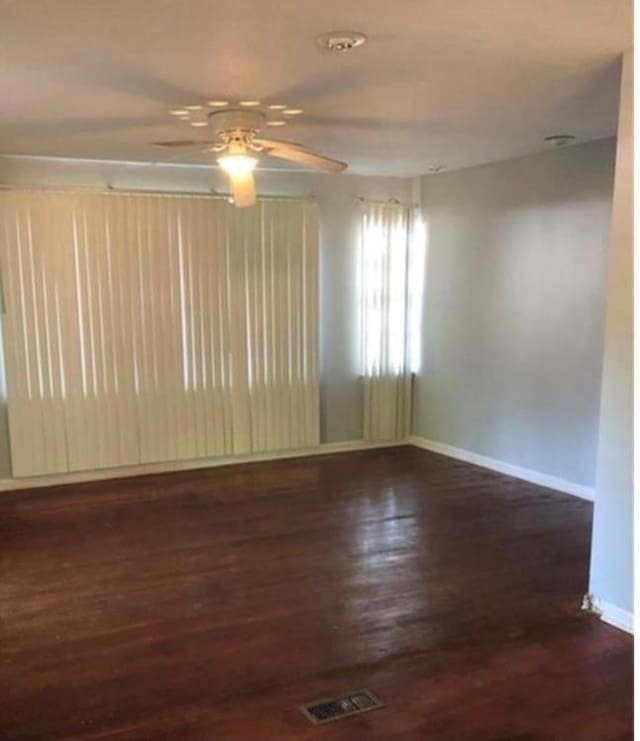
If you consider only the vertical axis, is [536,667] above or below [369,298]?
below

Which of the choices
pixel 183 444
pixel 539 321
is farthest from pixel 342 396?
pixel 539 321

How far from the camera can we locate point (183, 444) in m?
6.00

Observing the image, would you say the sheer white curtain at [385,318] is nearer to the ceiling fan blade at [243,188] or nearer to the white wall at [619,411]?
the ceiling fan blade at [243,188]

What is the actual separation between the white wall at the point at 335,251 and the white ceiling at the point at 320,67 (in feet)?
4.37

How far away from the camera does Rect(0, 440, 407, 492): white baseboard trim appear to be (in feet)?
18.3

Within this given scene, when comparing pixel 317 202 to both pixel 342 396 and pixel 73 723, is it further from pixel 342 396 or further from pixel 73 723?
pixel 73 723

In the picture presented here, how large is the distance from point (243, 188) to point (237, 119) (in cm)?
35

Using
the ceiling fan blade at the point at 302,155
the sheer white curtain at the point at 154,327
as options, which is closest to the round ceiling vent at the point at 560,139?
the ceiling fan blade at the point at 302,155

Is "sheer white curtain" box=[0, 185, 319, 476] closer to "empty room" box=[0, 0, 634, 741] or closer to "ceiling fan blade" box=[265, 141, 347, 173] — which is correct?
"empty room" box=[0, 0, 634, 741]

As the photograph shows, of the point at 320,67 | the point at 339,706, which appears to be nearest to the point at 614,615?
the point at 339,706

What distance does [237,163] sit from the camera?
378cm

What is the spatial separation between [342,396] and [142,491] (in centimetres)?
203

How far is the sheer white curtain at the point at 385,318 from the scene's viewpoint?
6.48 m

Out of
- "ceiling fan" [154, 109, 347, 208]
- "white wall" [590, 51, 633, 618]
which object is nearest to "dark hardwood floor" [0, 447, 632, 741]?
"white wall" [590, 51, 633, 618]
